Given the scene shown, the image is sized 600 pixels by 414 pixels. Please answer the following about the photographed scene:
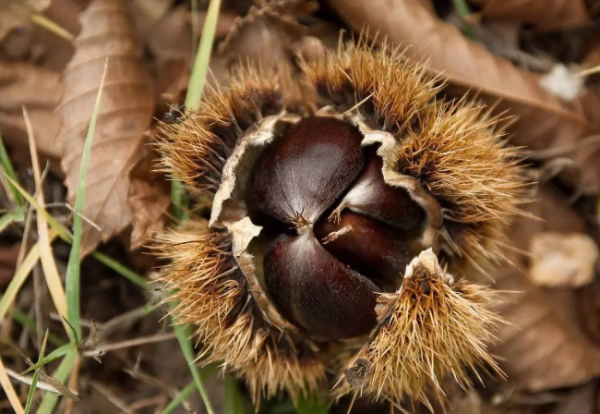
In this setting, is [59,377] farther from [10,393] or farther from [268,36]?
[268,36]

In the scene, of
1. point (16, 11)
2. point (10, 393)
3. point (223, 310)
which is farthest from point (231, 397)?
point (16, 11)

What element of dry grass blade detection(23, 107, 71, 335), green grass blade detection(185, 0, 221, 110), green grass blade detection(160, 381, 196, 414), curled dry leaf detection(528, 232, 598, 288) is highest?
green grass blade detection(185, 0, 221, 110)

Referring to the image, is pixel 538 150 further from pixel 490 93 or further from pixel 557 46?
pixel 557 46

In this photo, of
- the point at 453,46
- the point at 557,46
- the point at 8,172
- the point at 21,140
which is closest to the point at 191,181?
the point at 8,172

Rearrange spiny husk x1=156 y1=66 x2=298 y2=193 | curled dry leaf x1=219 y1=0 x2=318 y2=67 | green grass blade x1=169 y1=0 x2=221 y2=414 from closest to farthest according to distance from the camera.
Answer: spiny husk x1=156 y1=66 x2=298 y2=193 → green grass blade x1=169 y1=0 x2=221 y2=414 → curled dry leaf x1=219 y1=0 x2=318 y2=67

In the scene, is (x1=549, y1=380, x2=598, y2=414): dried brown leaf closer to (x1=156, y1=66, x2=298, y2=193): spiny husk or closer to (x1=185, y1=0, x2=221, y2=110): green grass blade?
(x1=156, y1=66, x2=298, y2=193): spiny husk

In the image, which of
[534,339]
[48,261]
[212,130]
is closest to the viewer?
[212,130]

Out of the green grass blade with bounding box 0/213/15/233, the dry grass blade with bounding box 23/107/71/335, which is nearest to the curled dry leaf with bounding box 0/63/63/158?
the dry grass blade with bounding box 23/107/71/335
